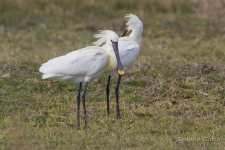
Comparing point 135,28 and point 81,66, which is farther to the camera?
point 135,28

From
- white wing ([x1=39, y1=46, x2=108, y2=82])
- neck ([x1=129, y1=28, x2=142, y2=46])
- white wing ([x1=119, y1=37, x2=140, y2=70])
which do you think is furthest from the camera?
neck ([x1=129, y1=28, x2=142, y2=46])

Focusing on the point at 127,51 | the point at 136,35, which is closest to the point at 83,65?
the point at 127,51

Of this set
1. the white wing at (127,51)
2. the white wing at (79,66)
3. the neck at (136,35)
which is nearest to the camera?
the white wing at (79,66)

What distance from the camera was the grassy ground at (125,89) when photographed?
761cm

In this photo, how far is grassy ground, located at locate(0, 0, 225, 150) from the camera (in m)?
7.61

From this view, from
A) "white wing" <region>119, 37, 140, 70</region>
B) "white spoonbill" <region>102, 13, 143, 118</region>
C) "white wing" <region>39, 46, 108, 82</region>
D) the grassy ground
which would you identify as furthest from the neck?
"white wing" <region>39, 46, 108, 82</region>

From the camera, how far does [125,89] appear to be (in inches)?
401

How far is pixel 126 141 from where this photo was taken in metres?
7.41

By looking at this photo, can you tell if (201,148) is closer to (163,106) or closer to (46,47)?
(163,106)

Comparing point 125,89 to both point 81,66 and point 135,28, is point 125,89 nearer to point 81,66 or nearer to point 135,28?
point 135,28

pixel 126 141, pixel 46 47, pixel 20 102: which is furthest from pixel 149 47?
pixel 126 141

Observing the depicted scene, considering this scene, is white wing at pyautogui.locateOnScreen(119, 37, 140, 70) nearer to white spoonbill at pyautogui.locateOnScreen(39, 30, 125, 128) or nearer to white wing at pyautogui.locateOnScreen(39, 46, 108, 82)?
white spoonbill at pyautogui.locateOnScreen(39, 30, 125, 128)

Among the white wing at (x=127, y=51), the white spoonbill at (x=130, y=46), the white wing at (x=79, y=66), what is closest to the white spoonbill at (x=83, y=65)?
the white wing at (x=79, y=66)

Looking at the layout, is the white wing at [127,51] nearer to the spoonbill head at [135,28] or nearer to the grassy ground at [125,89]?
the spoonbill head at [135,28]
